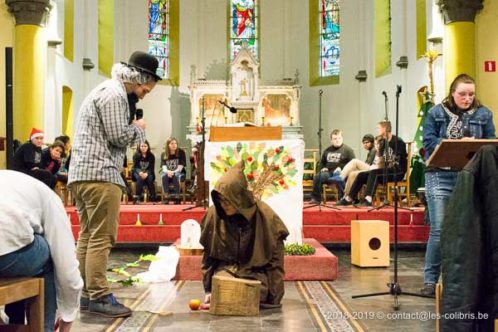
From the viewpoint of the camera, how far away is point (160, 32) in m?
17.2

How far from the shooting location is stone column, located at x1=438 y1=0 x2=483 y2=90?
1021cm

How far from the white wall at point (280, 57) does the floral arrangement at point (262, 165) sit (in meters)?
7.80

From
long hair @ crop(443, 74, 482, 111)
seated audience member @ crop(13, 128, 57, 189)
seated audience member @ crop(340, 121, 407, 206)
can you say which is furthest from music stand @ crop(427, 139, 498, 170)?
seated audience member @ crop(13, 128, 57, 189)

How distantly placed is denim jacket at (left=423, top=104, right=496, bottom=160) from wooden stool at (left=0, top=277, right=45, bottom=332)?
273cm

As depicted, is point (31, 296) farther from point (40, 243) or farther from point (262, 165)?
point (262, 165)

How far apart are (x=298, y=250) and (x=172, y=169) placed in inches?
240

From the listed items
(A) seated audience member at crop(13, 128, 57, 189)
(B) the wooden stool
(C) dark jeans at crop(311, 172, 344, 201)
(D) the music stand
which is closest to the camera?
(B) the wooden stool

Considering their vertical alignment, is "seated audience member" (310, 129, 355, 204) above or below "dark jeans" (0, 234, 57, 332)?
above

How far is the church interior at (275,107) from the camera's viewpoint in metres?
4.56

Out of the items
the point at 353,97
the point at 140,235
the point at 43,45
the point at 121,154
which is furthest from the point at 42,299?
the point at 353,97

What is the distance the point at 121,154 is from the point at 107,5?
12.7m

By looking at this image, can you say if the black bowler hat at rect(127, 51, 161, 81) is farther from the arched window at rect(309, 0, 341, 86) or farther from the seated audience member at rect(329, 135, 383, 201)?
the arched window at rect(309, 0, 341, 86)

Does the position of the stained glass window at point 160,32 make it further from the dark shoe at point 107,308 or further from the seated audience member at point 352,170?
the dark shoe at point 107,308

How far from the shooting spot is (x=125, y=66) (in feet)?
13.6
